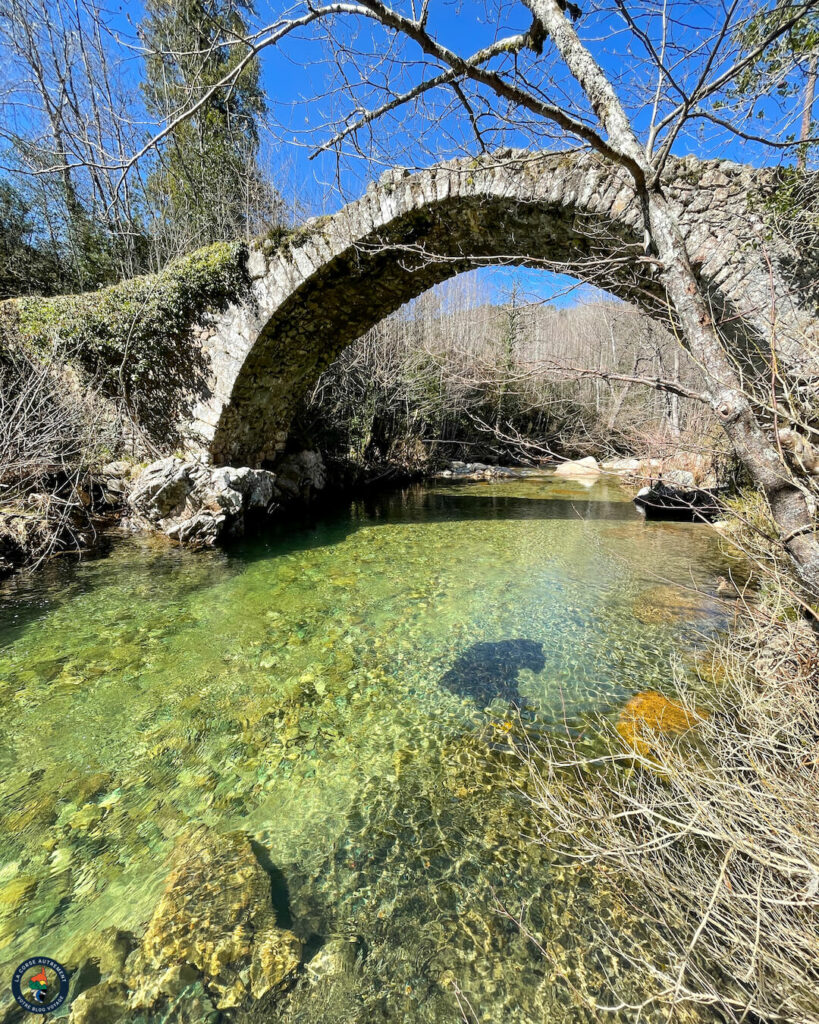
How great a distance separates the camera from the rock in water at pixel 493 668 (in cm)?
300

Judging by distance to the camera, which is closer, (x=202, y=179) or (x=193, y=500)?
(x=193, y=500)

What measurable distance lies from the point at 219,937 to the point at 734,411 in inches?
121

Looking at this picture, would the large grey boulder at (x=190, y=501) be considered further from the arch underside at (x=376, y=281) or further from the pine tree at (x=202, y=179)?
the pine tree at (x=202, y=179)

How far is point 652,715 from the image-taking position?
2688mm

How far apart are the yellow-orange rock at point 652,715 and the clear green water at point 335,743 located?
0.32ft

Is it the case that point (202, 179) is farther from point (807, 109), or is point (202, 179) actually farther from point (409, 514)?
point (807, 109)

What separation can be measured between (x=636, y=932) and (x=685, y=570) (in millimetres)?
4490

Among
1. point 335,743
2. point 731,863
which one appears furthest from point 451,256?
point 731,863

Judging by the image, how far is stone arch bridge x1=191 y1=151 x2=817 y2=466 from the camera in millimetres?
3961

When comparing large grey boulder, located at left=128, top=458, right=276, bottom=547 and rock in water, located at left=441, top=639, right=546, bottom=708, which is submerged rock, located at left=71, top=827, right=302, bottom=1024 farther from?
large grey boulder, located at left=128, top=458, right=276, bottom=547

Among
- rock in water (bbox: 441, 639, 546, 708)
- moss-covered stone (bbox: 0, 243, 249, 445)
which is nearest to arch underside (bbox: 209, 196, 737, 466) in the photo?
moss-covered stone (bbox: 0, 243, 249, 445)

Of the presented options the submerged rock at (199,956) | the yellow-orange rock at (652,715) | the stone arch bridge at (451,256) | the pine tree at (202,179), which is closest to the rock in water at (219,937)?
the submerged rock at (199,956)

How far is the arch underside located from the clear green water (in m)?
3.36

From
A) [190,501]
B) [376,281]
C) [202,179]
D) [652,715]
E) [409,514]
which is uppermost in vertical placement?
[202,179]
